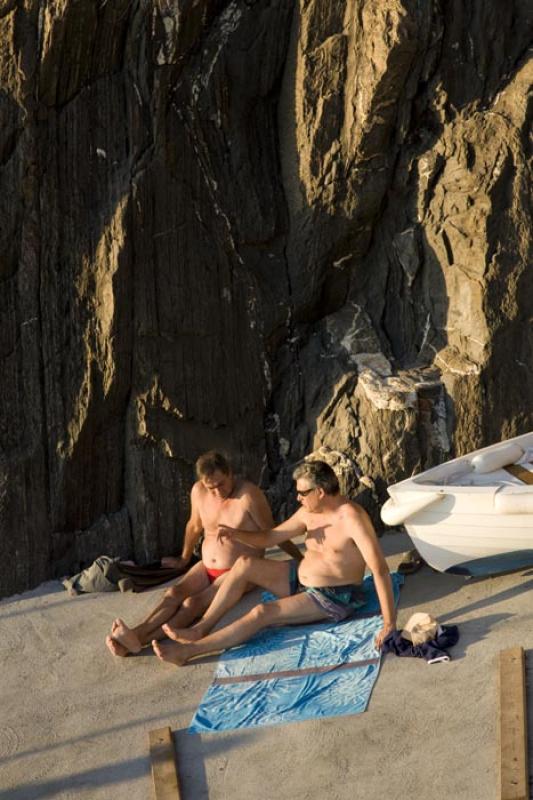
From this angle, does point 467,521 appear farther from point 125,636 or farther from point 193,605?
point 125,636

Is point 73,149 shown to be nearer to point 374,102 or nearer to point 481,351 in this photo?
point 374,102

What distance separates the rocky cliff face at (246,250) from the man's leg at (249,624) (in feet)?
5.81

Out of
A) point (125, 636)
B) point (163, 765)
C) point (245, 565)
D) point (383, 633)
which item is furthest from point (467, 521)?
point (163, 765)

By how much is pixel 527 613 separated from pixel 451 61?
4.38 metres

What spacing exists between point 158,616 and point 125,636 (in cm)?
33

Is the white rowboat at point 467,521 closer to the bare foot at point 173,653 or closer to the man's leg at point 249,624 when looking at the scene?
the man's leg at point 249,624

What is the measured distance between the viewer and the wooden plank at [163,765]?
533 cm

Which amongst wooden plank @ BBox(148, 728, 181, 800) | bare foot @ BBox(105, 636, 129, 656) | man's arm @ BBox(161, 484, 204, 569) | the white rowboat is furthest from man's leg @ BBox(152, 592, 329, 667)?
man's arm @ BBox(161, 484, 204, 569)

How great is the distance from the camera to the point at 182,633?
6676mm

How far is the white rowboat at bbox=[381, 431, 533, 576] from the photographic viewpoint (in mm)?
6797

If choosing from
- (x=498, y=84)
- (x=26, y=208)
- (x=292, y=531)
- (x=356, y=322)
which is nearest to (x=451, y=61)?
(x=498, y=84)

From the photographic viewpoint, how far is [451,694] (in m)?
5.83

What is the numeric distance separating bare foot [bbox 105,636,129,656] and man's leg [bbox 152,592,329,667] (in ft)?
0.75

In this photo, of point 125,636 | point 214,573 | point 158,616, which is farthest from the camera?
point 214,573
